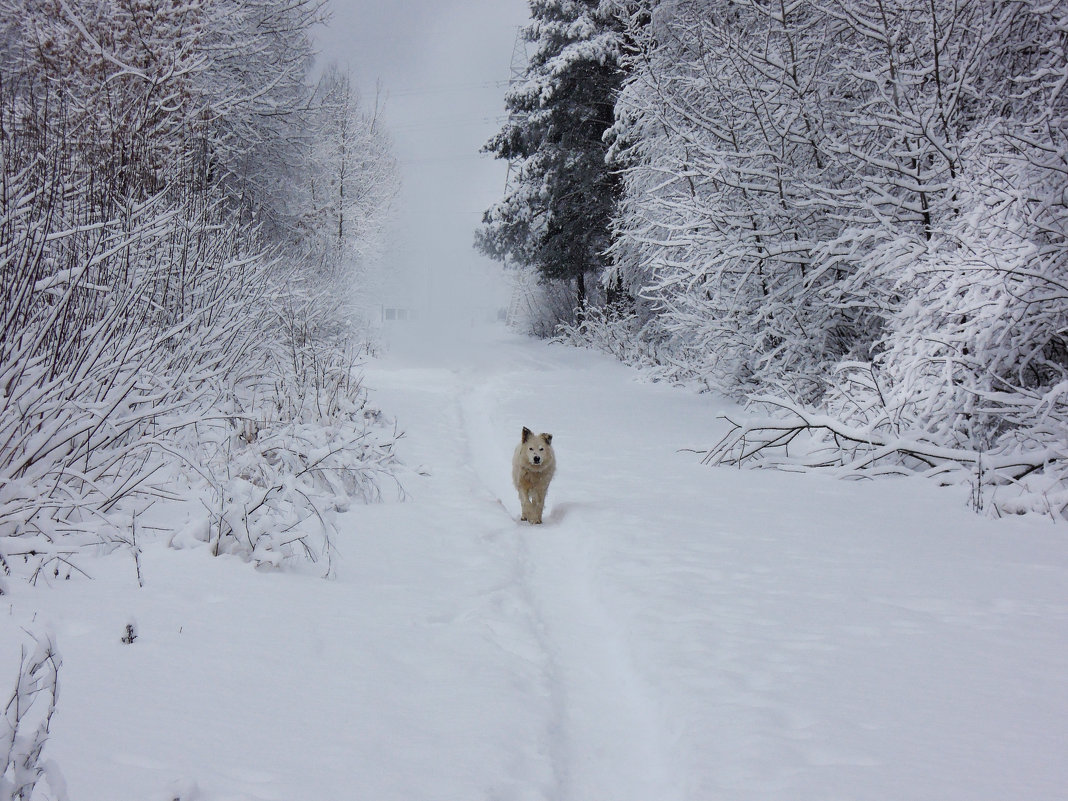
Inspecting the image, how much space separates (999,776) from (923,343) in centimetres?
586

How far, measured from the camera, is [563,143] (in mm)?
22984

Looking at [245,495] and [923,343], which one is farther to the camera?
[923,343]

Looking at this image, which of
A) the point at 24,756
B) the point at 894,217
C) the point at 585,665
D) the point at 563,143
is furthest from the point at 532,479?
the point at 563,143

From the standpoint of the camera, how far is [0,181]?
3893 millimetres

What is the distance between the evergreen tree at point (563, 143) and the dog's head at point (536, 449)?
14.9m

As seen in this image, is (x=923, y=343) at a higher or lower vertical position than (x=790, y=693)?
higher

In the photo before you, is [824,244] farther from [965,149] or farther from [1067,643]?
[1067,643]

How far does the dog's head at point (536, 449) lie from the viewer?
21.0 feet

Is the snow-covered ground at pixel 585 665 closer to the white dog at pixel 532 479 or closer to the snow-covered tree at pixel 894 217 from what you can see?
the white dog at pixel 532 479

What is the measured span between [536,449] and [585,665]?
→ 314cm

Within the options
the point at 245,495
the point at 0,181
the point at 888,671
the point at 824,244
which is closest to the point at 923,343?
the point at 824,244

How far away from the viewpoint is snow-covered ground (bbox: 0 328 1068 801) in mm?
2094

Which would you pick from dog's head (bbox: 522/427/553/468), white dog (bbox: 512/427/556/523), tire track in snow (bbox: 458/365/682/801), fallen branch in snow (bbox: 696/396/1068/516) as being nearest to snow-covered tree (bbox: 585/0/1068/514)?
fallen branch in snow (bbox: 696/396/1068/516)

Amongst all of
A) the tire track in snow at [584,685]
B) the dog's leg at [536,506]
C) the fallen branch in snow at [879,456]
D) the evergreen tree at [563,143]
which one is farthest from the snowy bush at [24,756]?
the evergreen tree at [563,143]
